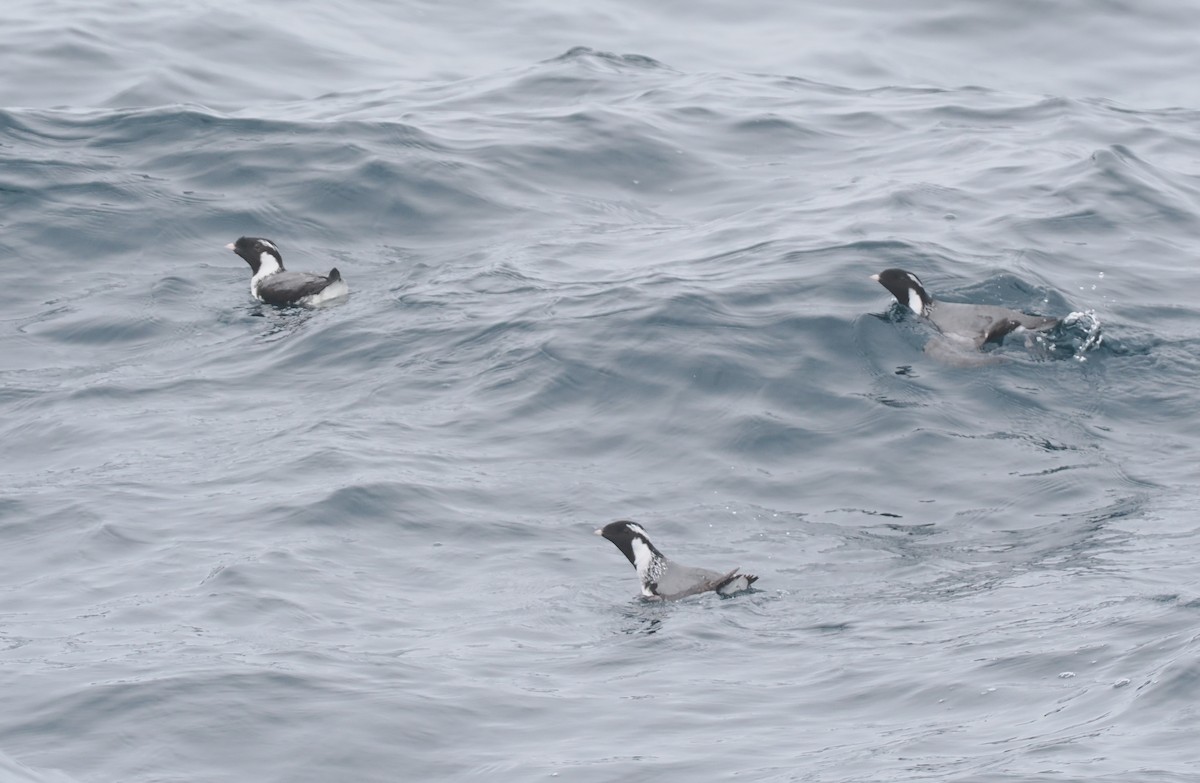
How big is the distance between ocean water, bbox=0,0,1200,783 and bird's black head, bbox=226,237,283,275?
0.32 m

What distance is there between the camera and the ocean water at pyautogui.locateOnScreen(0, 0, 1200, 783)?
9.16m

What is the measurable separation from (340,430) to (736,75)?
1368 cm

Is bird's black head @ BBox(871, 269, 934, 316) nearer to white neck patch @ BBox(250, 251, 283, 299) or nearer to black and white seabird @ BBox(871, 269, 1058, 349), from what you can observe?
black and white seabird @ BBox(871, 269, 1058, 349)

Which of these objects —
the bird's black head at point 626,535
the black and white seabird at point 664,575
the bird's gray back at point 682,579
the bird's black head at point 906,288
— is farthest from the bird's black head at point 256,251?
the bird's gray back at point 682,579

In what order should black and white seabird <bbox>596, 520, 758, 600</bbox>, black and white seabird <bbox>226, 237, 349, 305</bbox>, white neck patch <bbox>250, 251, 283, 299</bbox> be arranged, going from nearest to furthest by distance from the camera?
black and white seabird <bbox>596, 520, 758, 600</bbox> → black and white seabird <bbox>226, 237, 349, 305</bbox> → white neck patch <bbox>250, 251, 283, 299</bbox>

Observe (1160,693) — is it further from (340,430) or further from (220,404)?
(220,404)

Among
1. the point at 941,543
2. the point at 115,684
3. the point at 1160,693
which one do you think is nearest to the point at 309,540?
the point at 115,684

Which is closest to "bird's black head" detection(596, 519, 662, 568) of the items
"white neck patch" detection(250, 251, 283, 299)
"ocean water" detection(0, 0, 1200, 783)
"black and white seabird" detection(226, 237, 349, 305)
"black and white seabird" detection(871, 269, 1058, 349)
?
"ocean water" detection(0, 0, 1200, 783)

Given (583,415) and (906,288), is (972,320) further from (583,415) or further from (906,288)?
(583,415)

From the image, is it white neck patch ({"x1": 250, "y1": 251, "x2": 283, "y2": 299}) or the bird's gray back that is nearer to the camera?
the bird's gray back

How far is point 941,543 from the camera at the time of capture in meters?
12.1

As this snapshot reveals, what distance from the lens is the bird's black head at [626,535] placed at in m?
11.7

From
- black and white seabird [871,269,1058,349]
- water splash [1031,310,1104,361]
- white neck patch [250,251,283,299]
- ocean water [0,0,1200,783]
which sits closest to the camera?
ocean water [0,0,1200,783]

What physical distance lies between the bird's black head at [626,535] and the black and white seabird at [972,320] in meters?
5.05
